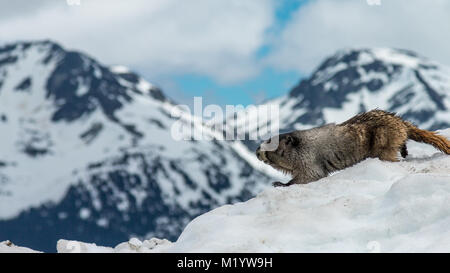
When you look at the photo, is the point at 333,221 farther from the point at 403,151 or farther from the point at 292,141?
the point at 403,151

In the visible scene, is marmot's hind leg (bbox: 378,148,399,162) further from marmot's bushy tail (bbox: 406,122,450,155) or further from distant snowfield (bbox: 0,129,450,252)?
distant snowfield (bbox: 0,129,450,252)

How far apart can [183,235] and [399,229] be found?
489 cm

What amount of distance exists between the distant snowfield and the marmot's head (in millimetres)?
3263

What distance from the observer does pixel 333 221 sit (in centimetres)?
1444

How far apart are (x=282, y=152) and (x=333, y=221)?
21.7ft

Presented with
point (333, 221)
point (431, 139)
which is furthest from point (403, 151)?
point (333, 221)

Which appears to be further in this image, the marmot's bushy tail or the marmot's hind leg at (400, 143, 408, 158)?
the marmot's hind leg at (400, 143, 408, 158)

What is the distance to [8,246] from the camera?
17078mm

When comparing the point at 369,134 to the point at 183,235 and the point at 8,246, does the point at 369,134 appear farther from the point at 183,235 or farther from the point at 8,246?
the point at 8,246

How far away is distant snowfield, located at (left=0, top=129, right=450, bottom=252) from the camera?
13.4m

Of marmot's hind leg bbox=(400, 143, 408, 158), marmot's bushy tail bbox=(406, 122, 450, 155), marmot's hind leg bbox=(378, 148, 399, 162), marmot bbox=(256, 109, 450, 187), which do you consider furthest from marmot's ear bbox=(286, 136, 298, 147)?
marmot's bushy tail bbox=(406, 122, 450, 155)

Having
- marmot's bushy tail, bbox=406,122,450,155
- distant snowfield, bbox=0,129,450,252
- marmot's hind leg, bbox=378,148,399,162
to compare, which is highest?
marmot's bushy tail, bbox=406,122,450,155

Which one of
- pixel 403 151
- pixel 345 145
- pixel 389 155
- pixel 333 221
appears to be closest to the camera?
pixel 333 221
